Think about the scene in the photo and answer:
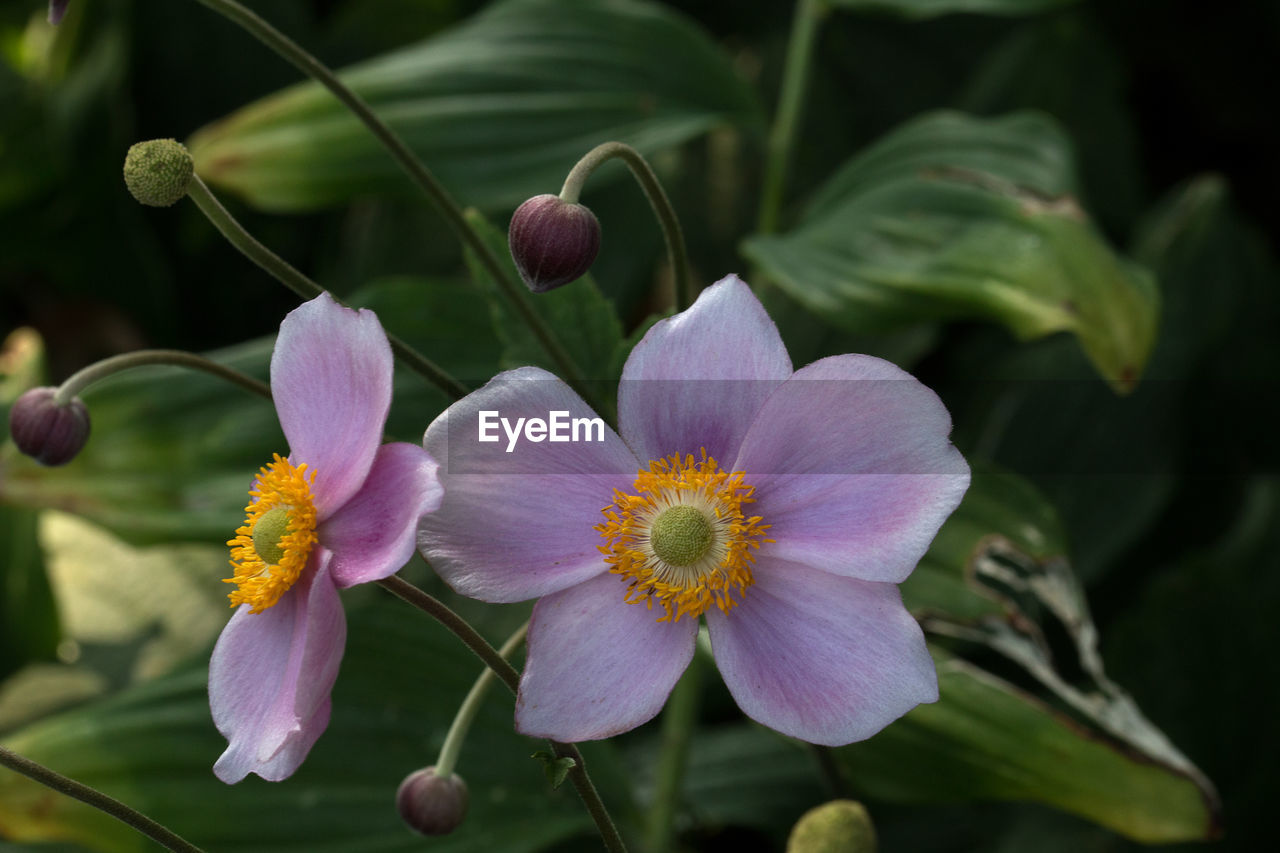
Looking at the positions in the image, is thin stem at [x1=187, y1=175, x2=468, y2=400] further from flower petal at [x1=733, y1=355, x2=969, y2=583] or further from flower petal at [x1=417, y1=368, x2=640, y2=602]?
flower petal at [x1=733, y1=355, x2=969, y2=583]

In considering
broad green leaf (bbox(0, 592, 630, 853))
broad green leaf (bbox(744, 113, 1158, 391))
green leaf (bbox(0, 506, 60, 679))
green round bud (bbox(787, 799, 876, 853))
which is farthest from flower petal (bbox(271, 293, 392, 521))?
green leaf (bbox(0, 506, 60, 679))

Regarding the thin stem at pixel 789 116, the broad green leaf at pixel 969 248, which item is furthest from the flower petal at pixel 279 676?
the thin stem at pixel 789 116

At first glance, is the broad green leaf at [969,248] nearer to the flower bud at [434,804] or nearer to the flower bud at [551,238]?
the flower bud at [551,238]

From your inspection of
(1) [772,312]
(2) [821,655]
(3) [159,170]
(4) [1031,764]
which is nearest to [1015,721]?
(4) [1031,764]

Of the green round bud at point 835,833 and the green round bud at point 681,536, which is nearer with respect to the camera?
the green round bud at point 681,536

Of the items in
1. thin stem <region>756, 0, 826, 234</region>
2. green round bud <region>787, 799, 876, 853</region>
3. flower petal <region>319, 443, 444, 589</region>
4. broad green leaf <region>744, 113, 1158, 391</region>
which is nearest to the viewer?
flower petal <region>319, 443, 444, 589</region>

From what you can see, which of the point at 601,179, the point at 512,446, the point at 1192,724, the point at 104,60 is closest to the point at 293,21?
the point at 104,60
